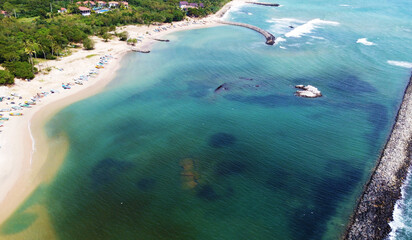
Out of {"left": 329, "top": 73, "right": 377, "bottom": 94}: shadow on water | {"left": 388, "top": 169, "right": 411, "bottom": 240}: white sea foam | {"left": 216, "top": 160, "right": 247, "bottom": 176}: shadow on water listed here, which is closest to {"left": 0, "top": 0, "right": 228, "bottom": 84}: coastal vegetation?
{"left": 216, "top": 160, "right": 247, "bottom": 176}: shadow on water

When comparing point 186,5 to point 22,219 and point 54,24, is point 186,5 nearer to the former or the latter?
point 54,24

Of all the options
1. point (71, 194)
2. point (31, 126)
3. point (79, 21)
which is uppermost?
point (79, 21)

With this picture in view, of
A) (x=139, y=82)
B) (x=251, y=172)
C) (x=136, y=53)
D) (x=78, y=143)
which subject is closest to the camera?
(x=251, y=172)

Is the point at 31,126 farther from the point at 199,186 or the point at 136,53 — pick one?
the point at 136,53

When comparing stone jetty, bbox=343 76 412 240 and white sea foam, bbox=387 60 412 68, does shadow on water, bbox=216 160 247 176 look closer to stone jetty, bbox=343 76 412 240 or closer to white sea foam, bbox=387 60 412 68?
stone jetty, bbox=343 76 412 240

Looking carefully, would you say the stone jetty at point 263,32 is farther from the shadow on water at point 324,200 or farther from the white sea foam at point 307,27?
the shadow on water at point 324,200

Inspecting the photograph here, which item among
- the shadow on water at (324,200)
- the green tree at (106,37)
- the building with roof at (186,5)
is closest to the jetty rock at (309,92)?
the shadow on water at (324,200)

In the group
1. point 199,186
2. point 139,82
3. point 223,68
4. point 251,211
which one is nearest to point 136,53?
point 139,82
